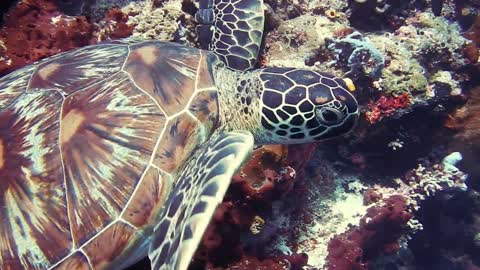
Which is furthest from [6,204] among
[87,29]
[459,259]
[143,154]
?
[459,259]

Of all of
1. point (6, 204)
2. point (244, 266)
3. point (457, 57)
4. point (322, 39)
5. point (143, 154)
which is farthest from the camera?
point (457, 57)

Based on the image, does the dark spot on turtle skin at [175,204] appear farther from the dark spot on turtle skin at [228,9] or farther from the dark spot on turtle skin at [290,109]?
the dark spot on turtle skin at [228,9]

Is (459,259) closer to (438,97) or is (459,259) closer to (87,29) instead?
(438,97)

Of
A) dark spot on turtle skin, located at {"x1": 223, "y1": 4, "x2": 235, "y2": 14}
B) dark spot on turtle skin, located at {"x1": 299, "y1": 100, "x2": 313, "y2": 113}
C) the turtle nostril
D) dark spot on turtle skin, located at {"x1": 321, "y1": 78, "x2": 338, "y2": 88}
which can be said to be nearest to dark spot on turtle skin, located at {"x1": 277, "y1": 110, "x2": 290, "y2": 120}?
dark spot on turtle skin, located at {"x1": 299, "y1": 100, "x2": 313, "y2": 113}

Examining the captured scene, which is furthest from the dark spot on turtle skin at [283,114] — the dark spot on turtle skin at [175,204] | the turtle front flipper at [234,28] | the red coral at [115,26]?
the red coral at [115,26]

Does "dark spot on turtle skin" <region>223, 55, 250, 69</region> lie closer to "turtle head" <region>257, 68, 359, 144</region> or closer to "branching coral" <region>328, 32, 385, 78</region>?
"turtle head" <region>257, 68, 359, 144</region>

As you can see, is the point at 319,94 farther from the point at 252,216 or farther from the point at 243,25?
the point at 243,25
